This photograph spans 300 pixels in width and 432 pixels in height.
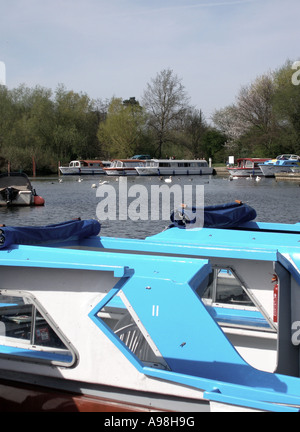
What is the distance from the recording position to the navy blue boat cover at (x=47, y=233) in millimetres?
5637

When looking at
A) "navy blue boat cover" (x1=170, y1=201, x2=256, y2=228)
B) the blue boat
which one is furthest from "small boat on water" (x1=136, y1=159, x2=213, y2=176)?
the blue boat

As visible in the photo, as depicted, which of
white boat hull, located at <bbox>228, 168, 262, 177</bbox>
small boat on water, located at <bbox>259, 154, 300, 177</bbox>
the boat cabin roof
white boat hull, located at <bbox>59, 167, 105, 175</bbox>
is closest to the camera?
the boat cabin roof

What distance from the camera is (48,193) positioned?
42344 mm

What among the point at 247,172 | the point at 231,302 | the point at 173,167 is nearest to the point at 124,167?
the point at 173,167

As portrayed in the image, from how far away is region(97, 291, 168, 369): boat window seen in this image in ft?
16.7

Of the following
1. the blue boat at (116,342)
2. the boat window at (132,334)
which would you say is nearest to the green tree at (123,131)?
the boat window at (132,334)

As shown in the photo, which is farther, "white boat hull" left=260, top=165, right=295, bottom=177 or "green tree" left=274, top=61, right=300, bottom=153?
"green tree" left=274, top=61, right=300, bottom=153

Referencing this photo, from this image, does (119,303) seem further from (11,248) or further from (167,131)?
(167,131)

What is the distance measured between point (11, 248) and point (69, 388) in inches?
59.7

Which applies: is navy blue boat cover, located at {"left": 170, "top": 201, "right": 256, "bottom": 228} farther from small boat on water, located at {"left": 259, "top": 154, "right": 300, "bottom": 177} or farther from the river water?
small boat on water, located at {"left": 259, "top": 154, "right": 300, "bottom": 177}

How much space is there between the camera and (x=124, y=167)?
70.4 meters

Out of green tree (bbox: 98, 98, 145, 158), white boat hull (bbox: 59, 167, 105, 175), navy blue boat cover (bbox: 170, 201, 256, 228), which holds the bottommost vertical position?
white boat hull (bbox: 59, 167, 105, 175)

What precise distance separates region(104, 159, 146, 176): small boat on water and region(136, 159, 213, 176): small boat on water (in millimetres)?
1055

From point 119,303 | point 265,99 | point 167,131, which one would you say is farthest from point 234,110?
point 119,303
